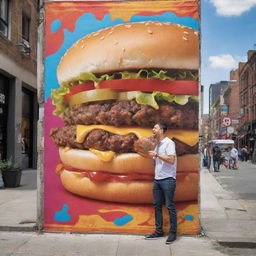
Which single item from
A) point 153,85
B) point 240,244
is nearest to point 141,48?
point 153,85

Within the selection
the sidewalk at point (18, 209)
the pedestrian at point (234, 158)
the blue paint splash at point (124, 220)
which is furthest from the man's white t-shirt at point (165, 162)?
the pedestrian at point (234, 158)

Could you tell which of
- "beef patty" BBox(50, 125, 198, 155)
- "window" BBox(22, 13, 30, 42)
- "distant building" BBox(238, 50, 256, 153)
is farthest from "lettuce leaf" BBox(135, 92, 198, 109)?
"distant building" BBox(238, 50, 256, 153)

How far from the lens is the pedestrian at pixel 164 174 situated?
6398mm

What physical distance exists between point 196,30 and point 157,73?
0.97m

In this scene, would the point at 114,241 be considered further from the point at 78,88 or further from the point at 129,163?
the point at 78,88

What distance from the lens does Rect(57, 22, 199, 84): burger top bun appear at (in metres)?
6.70

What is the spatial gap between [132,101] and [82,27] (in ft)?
4.92

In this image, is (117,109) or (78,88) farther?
(78,88)

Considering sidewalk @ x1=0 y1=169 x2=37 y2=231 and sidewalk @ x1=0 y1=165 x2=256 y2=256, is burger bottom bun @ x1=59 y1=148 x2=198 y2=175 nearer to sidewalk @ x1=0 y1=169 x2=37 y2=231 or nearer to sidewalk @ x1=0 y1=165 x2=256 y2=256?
sidewalk @ x1=0 y1=165 x2=256 y2=256

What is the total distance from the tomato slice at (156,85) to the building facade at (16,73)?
11.8 m

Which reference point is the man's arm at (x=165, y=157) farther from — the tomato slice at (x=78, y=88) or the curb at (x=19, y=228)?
the curb at (x=19, y=228)

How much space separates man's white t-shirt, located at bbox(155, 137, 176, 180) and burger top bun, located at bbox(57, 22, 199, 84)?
48.0 inches

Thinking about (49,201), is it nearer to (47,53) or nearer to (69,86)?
(69,86)

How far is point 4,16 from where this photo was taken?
18.2m
